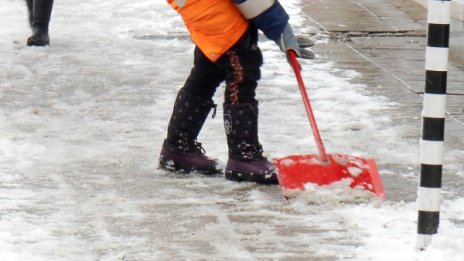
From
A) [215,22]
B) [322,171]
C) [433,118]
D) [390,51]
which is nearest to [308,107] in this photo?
[322,171]

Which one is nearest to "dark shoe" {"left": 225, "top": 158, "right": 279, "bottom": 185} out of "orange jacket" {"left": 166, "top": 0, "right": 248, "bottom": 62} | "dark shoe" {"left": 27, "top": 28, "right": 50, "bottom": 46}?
"orange jacket" {"left": 166, "top": 0, "right": 248, "bottom": 62}

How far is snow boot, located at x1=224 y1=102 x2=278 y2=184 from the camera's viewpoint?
575cm

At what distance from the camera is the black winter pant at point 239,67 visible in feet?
18.6

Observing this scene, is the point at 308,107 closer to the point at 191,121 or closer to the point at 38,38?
the point at 191,121

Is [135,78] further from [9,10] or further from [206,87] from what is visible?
[9,10]

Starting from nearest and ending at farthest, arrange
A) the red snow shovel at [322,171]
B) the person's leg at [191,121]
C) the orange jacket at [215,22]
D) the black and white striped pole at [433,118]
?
the black and white striped pole at [433,118], the red snow shovel at [322,171], the orange jacket at [215,22], the person's leg at [191,121]

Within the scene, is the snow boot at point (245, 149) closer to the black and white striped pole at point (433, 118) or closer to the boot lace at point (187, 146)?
the boot lace at point (187, 146)

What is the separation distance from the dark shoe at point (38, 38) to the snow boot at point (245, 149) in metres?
4.38

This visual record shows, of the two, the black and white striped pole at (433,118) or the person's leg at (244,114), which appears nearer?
the black and white striped pole at (433,118)

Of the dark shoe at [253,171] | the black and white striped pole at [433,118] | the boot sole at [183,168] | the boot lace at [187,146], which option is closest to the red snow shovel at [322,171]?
the dark shoe at [253,171]

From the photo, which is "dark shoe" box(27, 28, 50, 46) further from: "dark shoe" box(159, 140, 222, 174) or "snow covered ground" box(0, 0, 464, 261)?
"dark shoe" box(159, 140, 222, 174)

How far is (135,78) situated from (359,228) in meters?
3.96

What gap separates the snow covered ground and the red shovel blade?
0.08 meters

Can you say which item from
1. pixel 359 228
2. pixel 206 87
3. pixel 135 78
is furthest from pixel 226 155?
pixel 135 78
